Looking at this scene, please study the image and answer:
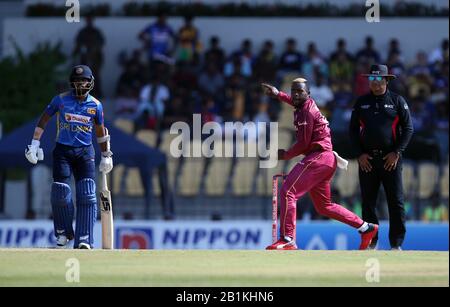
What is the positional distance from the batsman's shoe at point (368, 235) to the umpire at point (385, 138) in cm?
22

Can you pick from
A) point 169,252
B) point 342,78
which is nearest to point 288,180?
point 169,252

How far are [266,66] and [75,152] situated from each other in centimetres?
1436

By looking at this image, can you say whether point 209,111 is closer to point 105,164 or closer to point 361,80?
point 361,80

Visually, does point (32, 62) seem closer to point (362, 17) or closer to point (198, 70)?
point (198, 70)

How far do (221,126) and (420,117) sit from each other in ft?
13.4

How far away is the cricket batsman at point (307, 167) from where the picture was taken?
16531 millimetres

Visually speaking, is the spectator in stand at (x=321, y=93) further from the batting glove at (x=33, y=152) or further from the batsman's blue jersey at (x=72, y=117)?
the batting glove at (x=33, y=152)

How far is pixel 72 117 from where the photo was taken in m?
16.3

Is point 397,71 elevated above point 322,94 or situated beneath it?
elevated above

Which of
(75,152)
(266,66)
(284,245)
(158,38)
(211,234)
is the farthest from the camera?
(158,38)

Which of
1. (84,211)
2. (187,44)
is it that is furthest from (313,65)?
(84,211)
